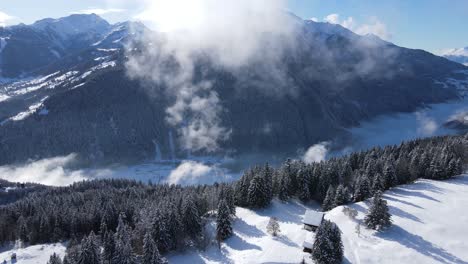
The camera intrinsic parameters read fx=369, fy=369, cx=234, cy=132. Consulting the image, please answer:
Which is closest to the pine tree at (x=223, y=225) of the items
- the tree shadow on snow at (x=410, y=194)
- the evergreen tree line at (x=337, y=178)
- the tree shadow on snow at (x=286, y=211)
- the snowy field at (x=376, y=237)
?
the snowy field at (x=376, y=237)

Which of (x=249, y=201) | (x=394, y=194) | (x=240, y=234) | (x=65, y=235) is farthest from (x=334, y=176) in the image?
(x=65, y=235)

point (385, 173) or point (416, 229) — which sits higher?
point (385, 173)

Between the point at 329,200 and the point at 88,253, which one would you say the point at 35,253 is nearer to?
the point at 88,253

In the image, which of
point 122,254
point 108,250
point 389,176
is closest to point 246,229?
point 122,254

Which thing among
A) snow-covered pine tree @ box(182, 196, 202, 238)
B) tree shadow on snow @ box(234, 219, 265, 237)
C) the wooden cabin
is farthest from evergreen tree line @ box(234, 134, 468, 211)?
snow-covered pine tree @ box(182, 196, 202, 238)

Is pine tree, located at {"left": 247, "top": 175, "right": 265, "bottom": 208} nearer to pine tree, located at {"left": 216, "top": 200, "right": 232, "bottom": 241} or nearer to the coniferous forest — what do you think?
the coniferous forest

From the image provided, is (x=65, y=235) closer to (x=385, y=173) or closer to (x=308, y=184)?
(x=308, y=184)

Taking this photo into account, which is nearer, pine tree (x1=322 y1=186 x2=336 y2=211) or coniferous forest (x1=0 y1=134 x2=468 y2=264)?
coniferous forest (x1=0 y1=134 x2=468 y2=264)
